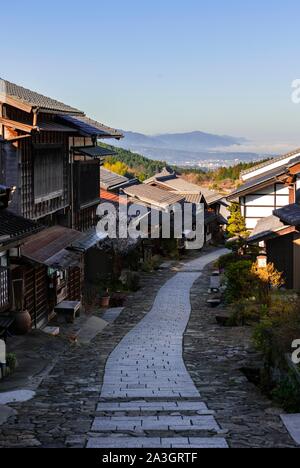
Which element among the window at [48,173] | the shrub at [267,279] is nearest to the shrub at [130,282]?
the shrub at [267,279]

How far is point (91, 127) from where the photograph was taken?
26.8 meters

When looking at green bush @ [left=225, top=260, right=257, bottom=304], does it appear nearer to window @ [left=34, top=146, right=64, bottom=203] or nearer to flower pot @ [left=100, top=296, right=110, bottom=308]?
flower pot @ [left=100, top=296, right=110, bottom=308]

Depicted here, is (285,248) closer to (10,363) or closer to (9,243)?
(9,243)

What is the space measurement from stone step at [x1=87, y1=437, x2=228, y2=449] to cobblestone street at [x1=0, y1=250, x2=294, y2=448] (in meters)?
0.01

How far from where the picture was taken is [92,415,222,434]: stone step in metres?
9.09

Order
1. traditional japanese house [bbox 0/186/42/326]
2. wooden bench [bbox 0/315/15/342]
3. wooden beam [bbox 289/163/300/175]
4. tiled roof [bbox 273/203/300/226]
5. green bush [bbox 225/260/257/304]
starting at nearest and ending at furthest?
traditional japanese house [bbox 0/186/42/326]
wooden bench [bbox 0/315/15/342]
tiled roof [bbox 273/203/300/226]
green bush [bbox 225/260/257/304]
wooden beam [bbox 289/163/300/175]

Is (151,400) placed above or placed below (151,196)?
below

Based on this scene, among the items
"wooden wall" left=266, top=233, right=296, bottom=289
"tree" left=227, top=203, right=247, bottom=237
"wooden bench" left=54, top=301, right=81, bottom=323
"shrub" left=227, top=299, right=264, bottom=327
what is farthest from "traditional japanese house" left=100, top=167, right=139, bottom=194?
"shrub" left=227, top=299, right=264, bottom=327

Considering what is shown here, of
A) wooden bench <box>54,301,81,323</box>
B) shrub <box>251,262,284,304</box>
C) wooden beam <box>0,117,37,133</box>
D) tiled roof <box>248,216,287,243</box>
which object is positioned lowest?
wooden bench <box>54,301,81,323</box>

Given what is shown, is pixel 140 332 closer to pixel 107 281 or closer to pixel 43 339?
pixel 43 339

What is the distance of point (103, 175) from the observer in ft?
167

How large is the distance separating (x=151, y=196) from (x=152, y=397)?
133 feet

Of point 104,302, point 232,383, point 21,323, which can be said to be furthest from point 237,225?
point 232,383

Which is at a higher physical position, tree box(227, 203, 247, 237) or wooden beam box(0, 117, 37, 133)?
wooden beam box(0, 117, 37, 133)
